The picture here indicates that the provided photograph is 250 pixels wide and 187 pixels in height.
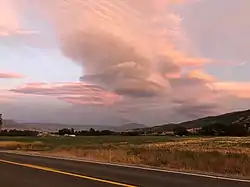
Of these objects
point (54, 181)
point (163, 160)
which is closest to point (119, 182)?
A: point (54, 181)

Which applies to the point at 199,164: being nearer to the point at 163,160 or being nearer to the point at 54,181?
the point at 163,160

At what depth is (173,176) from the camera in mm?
13750

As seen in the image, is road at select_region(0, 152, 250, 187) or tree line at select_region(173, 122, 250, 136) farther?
tree line at select_region(173, 122, 250, 136)

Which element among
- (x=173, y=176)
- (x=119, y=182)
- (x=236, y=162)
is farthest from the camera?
(x=236, y=162)

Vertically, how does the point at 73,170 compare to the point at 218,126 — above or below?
below

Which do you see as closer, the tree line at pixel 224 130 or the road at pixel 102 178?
the road at pixel 102 178

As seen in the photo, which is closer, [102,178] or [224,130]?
[102,178]

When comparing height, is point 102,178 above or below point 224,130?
below

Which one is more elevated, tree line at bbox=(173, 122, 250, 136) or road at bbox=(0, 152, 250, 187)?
tree line at bbox=(173, 122, 250, 136)

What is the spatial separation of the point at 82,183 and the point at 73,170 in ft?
12.2

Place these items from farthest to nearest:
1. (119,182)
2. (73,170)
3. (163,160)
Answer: (163,160) < (73,170) < (119,182)

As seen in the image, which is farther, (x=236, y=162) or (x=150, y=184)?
(x=236, y=162)

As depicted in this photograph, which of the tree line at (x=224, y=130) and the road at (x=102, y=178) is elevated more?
the tree line at (x=224, y=130)

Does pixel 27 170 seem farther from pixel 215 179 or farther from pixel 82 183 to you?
pixel 215 179
